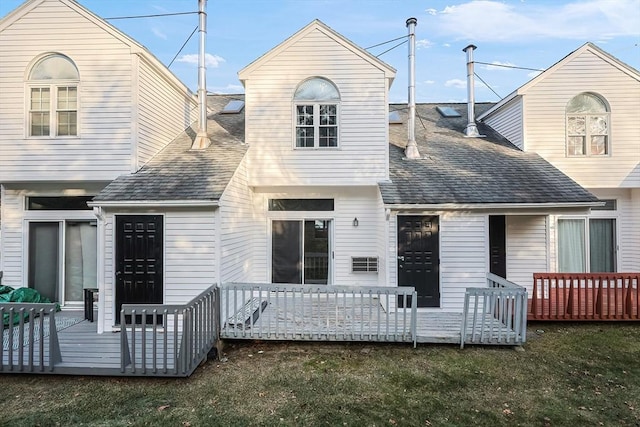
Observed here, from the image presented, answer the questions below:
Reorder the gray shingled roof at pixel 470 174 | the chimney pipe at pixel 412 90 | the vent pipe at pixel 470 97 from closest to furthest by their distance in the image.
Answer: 1. the gray shingled roof at pixel 470 174
2. the chimney pipe at pixel 412 90
3. the vent pipe at pixel 470 97

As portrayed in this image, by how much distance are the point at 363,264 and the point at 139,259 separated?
5132mm

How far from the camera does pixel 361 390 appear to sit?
450cm

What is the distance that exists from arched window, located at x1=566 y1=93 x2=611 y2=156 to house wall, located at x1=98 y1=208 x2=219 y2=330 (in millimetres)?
9480

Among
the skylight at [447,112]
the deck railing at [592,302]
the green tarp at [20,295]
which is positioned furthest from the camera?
the skylight at [447,112]

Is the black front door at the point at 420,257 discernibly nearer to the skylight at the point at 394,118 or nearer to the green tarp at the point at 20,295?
the skylight at the point at 394,118

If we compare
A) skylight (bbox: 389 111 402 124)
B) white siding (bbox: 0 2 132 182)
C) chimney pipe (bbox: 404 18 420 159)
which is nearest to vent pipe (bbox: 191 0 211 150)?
white siding (bbox: 0 2 132 182)

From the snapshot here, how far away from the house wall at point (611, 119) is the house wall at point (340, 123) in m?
4.50

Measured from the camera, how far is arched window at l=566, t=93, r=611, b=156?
895 centimetres

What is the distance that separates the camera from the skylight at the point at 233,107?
10781 millimetres

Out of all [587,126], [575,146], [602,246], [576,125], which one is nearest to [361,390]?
[602,246]

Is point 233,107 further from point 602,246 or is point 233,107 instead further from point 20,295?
point 602,246

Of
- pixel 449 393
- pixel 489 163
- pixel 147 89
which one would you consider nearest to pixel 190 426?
pixel 449 393

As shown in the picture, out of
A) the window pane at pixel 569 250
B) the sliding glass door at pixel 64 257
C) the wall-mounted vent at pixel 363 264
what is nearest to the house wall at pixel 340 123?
the wall-mounted vent at pixel 363 264

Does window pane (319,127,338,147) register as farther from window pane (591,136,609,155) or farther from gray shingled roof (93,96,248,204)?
window pane (591,136,609,155)
